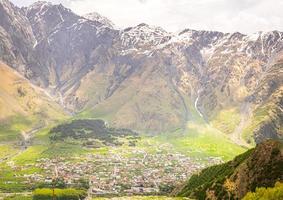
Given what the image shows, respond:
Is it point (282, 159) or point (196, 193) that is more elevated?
point (282, 159)

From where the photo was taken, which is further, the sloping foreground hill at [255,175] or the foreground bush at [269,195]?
the sloping foreground hill at [255,175]

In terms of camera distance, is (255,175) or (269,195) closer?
(269,195)

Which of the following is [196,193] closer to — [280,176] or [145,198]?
[280,176]

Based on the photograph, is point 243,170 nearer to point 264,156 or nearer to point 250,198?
point 264,156

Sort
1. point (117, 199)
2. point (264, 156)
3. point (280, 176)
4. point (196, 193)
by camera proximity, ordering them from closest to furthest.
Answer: point (117, 199)
point (280, 176)
point (264, 156)
point (196, 193)

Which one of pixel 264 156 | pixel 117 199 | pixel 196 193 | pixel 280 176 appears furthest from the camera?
pixel 196 193

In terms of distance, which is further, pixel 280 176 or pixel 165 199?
pixel 280 176

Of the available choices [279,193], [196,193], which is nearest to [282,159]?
[196,193]

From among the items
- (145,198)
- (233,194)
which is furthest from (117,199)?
(233,194)

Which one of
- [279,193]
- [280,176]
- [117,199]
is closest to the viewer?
[279,193]

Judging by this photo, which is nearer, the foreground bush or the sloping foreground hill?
the foreground bush
